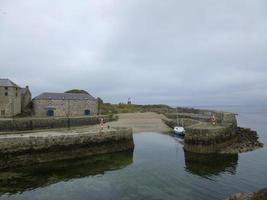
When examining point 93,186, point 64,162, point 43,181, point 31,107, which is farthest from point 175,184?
point 31,107

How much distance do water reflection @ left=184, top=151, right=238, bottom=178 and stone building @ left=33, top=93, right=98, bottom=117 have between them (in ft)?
79.6

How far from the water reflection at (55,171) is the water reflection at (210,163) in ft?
16.1

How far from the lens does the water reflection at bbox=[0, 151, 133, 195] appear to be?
692 inches

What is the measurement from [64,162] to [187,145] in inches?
450

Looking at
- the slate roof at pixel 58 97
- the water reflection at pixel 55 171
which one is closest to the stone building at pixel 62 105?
the slate roof at pixel 58 97

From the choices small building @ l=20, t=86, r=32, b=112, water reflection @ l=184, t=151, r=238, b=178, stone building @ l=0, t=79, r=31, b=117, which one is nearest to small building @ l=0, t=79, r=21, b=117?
stone building @ l=0, t=79, r=31, b=117

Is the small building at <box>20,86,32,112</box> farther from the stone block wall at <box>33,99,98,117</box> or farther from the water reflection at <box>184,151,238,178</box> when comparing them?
the water reflection at <box>184,151,238,178</box>

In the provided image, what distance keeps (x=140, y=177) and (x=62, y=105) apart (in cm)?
2881

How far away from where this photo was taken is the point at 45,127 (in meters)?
37.1

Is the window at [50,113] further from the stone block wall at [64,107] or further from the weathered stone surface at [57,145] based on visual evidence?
→ the weathered stone surface at [57,145]

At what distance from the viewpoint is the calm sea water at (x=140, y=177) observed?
→ 16.0 m

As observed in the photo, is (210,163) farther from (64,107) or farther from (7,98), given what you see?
(64,107)

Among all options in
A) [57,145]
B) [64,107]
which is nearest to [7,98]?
[64,107]

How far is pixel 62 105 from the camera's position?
4550 centimetres
